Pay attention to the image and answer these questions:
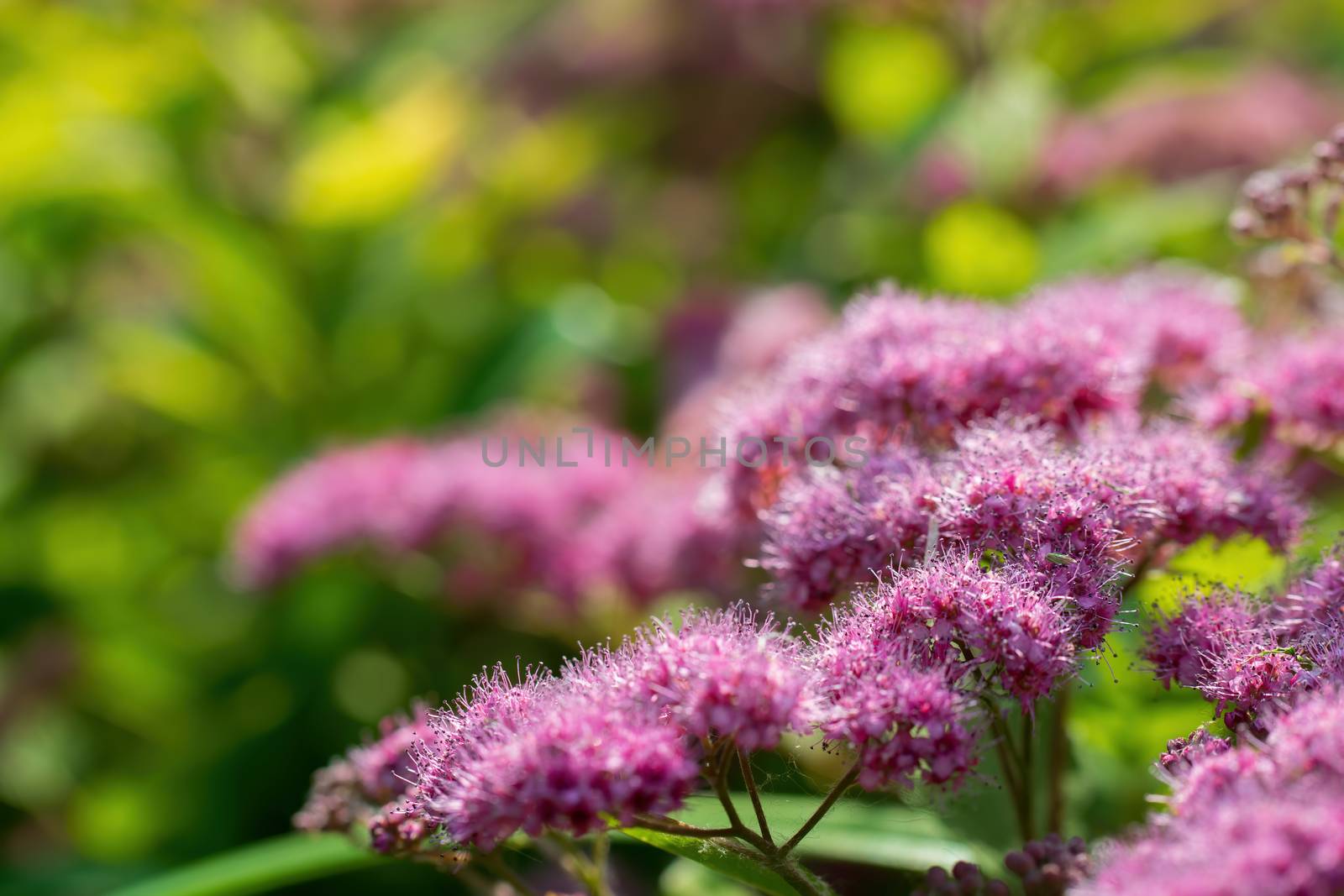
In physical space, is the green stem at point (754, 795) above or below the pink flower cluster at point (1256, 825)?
above

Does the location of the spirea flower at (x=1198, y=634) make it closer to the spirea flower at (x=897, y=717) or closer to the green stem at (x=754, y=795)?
the spirea flower at (x=897, y=717)

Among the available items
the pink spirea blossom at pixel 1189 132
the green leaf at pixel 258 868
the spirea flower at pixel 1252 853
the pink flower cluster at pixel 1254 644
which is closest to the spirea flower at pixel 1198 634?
the pink flower cluster at pixel 1254 644

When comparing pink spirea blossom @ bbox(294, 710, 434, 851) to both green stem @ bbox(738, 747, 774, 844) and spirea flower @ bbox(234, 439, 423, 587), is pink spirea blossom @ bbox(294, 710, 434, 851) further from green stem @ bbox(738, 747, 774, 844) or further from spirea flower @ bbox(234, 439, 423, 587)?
spirea flower @ bbox(234, 439, 423, 587)

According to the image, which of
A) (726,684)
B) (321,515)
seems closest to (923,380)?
(726,684)

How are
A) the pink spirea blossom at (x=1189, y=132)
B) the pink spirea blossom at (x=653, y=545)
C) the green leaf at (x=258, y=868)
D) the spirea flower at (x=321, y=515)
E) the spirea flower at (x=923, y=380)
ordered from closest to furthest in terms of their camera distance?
1. the spirea flower at (x=923, y=380)
2. the green leaf at (x=258, y=868)
3. the pink spirea blossom at (x=653, y=545)
4. the spirea flower at (x=321, y=515)
5. the pink spirea blossom at (x=1189, y=132)

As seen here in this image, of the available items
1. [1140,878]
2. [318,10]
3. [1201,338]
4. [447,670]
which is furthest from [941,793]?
[318,10]

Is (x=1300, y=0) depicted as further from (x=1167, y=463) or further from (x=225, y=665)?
(x=225, y=665)

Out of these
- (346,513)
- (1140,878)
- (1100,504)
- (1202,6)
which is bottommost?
(1140,878)

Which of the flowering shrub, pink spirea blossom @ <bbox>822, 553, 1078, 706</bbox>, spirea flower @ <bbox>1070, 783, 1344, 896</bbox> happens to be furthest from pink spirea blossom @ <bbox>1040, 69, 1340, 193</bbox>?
spirea flower @ <bbox>1070, 783, 1344, 896</bbox>
